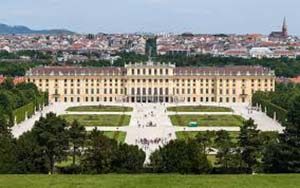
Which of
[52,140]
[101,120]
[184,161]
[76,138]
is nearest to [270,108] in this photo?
[101,120]

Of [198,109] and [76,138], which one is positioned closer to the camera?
[76,138]

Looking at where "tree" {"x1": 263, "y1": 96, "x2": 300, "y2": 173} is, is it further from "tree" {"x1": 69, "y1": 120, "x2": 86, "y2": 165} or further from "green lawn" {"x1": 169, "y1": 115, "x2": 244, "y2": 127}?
"green lawn" {"x1": 169, "y1": 115, "x2": 244, "y2": 127}

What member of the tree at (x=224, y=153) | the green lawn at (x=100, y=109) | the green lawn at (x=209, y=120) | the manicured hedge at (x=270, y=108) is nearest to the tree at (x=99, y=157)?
the tree at (x=224, y=153)

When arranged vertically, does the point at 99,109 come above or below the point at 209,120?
below

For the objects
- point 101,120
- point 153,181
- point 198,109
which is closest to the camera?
point 153,181

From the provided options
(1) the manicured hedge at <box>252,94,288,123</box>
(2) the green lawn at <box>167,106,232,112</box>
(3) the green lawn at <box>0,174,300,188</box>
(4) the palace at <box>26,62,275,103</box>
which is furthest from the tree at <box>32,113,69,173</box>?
(4) the palace at <box>26,62,275,103</box>

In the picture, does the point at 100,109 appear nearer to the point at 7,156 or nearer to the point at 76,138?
the point at 76,138

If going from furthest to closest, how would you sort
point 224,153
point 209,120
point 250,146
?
point 209,120 < point 224,153 < point 250,146

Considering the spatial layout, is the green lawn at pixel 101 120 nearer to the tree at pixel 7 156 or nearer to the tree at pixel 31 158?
the tree at pixel 31 158
